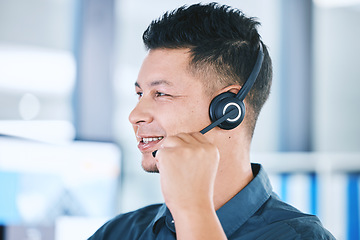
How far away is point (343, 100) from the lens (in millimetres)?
3020

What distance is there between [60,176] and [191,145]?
3.10 ft

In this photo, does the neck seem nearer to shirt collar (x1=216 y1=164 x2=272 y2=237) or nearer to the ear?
shirt collar (x1=216 y1=164 x2=272 y2=237)

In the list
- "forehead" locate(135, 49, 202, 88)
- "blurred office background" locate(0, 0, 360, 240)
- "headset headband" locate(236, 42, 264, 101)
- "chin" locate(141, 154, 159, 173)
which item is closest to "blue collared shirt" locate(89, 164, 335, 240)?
"chin" locate(141, 154, 159, 173)

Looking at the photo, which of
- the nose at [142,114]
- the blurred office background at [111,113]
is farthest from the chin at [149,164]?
the blurred office background at [111,113]

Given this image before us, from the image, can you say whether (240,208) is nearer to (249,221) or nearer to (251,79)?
(249,221)

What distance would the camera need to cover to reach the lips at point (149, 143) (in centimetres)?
118

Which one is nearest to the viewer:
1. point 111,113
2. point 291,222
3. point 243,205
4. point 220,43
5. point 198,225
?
point 198,225

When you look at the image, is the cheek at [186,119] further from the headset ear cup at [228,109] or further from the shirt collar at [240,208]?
the shirt collar at [240,208]

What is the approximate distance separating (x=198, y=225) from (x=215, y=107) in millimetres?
379

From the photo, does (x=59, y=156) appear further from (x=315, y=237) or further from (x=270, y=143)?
(x=270, y=143)

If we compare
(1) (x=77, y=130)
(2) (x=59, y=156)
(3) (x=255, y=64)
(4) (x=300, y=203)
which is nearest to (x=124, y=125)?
(1) (x=77, y=130)

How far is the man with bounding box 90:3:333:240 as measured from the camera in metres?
1.09

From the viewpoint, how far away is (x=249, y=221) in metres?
1.08

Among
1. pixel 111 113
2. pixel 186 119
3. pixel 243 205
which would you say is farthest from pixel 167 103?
pixel 111 113
